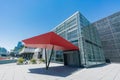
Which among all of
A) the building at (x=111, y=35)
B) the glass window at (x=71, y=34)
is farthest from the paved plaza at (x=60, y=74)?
the building at (x=111, y=35)

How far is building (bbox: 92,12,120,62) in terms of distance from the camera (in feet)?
73.4

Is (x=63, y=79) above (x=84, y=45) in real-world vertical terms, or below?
below

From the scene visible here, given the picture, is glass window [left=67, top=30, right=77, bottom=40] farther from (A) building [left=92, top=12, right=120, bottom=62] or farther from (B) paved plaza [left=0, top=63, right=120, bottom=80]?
(A) building [left=92, top=12, right=120, bottom=62]

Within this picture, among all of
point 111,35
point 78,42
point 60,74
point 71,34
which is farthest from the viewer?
point 111,35

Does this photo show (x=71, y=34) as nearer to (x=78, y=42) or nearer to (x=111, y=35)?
(x=78, y=42)

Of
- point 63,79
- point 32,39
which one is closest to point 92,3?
point 32,39

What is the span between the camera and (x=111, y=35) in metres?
23.6

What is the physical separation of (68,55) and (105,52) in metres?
13.2

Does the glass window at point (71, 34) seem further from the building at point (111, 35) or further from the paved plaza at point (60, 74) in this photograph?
the building at point (111, 35)

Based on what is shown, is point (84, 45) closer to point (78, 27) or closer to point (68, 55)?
point (78, 27)

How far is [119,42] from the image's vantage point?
72.0ft

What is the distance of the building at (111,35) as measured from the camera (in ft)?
73.4

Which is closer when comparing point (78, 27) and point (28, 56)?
point (78, 27)

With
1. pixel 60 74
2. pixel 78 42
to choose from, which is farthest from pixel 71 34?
pixel 60 74
